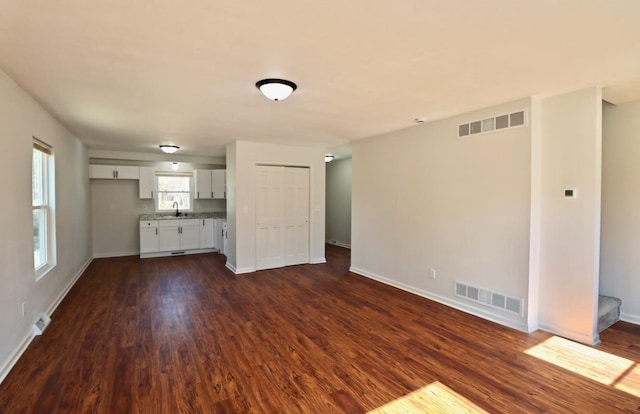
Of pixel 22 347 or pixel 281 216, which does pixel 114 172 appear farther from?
pixel 22 347

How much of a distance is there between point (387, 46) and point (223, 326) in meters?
3.15

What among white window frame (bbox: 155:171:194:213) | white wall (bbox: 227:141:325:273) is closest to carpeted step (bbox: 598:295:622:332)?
white wall (bbox: 227:141:325:273)

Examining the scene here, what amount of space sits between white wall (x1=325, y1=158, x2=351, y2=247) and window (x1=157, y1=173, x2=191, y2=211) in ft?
12.7

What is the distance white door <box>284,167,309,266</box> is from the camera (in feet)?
20.7

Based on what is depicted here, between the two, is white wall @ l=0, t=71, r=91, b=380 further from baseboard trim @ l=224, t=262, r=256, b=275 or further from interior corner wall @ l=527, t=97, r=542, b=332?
interior corner wall @ l=527, t=97, r=542, b=332

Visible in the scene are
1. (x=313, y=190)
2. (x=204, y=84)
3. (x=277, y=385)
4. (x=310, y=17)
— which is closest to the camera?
(x=310, y=17)

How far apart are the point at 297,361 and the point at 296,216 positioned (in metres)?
3.84

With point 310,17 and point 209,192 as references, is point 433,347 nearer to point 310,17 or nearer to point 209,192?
point 310,17

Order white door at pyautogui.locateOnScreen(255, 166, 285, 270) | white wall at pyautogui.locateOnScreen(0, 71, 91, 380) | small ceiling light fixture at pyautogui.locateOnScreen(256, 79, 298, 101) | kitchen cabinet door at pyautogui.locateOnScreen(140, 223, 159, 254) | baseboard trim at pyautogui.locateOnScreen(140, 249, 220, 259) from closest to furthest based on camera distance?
white wall at pyautogui.locateOnScreen(0, 71, 91, 380)
small ceiling light fixture at pyautogui.locateOnScreen(256, 79, 298, 101)
white door at pyautogui.locateOnScreen(255, 166, 285, 270)
kitchen cabinet door at pyautogui.locateOnScreen(140, 223, 159, 254)
baseboard trim at pyautogui.locateOnScreen(140, 249, 220, 259)

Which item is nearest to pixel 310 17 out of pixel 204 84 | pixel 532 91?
pixel 204 84

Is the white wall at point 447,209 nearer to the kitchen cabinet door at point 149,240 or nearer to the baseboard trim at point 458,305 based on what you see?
the baseboard trim at point 458,305

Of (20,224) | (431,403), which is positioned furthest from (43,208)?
(431,403)

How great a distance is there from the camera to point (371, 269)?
17.9 ft

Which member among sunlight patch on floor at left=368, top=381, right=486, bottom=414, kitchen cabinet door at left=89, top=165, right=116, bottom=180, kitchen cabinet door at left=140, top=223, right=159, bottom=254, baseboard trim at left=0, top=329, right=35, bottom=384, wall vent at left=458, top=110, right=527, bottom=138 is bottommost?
sunlight patch on floor at left=368, top=381, right=486, bottom=414
